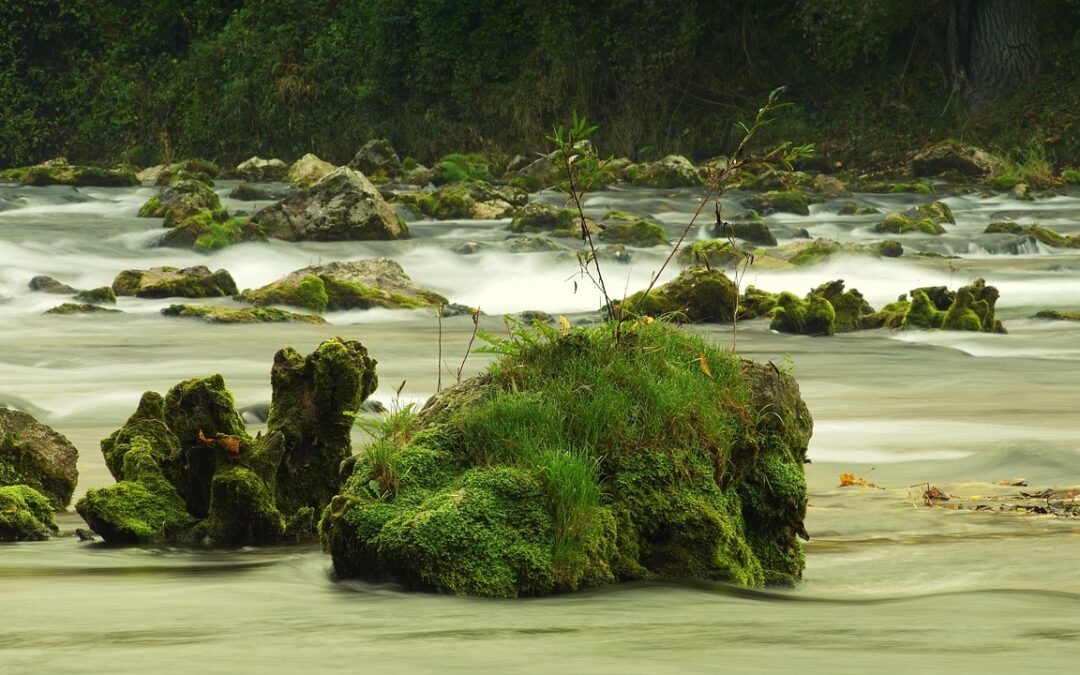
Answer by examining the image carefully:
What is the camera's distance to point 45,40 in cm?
4150

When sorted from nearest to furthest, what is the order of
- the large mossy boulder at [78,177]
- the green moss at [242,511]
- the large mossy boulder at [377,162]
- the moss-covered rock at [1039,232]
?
the green moss at [242,511] → the moss-covered rock at [1039,232] → the large mossy boulder at [78,177] → the large mossy boulder at [377,162]

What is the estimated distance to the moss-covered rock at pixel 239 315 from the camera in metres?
14.1

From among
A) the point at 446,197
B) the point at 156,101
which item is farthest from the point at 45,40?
the point at 446,197

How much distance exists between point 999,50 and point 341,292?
2125 cm

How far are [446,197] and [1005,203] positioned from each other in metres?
9.66

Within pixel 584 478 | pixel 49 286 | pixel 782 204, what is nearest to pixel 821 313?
pixel 49 286

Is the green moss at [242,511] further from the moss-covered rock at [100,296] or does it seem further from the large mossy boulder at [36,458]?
the moss-covered rock at [100,296]

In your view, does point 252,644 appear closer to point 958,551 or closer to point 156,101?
point 958,551

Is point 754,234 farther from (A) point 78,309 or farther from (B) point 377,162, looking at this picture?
(B) point 377,162

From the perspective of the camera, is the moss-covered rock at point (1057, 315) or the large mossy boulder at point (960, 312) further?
the moss-covered rock at point (1057, 315)

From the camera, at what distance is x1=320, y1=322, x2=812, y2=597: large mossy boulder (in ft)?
13.2

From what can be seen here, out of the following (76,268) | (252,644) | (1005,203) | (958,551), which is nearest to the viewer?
(252,644)

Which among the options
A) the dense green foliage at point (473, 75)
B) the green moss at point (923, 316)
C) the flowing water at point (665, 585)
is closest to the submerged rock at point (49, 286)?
the flowing water at point (665, 585)

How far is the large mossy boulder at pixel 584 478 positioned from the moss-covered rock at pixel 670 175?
24.7 meters
